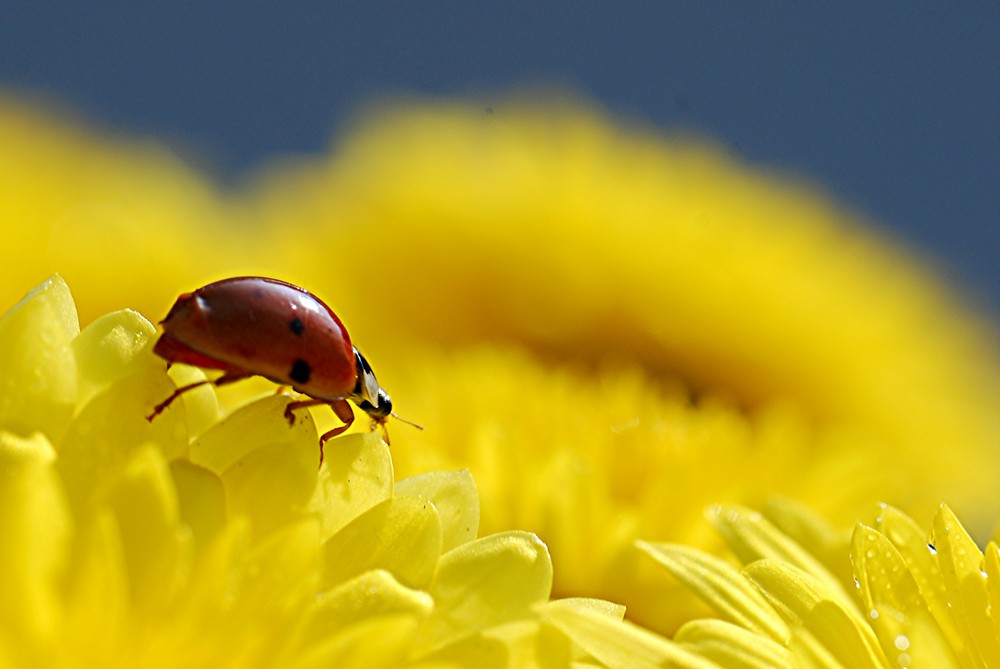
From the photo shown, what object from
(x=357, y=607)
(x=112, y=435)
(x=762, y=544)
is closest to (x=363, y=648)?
(x=357, y=607)

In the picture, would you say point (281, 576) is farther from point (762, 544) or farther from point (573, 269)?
point (573, 269)

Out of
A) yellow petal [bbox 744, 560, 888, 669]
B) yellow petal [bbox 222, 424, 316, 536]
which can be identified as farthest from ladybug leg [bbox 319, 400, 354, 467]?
yellow petal [bbox 744, 560, 888, 669]

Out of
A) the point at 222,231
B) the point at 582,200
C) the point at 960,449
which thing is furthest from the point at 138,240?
the point at 960,449

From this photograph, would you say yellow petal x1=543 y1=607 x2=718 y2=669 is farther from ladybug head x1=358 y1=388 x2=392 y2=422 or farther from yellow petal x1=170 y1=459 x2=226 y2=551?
ladybug head x1=358 y1=388 x2=392 y2=422

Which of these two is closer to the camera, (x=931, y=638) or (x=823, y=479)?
(x=931, y=638)

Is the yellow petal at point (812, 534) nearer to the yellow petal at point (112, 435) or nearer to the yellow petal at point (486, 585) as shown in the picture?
the yellow petal at point (486, 585)

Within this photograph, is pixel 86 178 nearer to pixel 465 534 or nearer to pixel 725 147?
pixel 725 147
